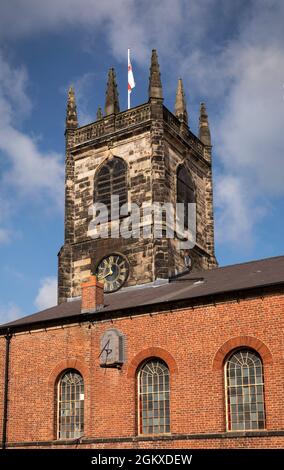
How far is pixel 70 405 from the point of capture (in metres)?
24.3

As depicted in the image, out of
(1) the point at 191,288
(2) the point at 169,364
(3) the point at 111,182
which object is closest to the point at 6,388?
(2) the point at 169,364

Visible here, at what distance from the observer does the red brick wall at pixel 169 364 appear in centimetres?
2047

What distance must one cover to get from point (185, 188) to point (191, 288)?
11619 millimetres

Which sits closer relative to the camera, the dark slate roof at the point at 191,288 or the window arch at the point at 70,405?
the dark slate roof at the point at 191,288

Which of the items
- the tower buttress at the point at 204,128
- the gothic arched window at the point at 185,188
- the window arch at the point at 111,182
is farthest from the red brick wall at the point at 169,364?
the tower buttress at the point at 204,128

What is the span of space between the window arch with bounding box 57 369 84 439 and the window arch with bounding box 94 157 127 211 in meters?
11.4

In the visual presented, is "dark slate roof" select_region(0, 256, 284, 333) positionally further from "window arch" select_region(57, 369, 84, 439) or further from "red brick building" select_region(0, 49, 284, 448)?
"window arch" select_region(57, 369, 84, 439)

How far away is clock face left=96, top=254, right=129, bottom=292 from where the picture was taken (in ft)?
106

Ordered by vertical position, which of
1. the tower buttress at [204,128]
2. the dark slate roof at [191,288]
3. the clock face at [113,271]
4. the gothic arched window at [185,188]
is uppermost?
the tower buttress at [204,128]

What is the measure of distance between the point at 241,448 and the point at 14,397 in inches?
386

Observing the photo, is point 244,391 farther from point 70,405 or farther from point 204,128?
point 204,128

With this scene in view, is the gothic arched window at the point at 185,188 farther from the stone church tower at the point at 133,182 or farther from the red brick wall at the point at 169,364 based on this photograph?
the red brick wall at the point at 169,364

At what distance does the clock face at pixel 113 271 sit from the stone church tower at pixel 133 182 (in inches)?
2.0

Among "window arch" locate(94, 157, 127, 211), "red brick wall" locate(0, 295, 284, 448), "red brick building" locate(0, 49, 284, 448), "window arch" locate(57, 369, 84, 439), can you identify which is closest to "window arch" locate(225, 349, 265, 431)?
"red brick building" locate(0, 49, 284, 448)
